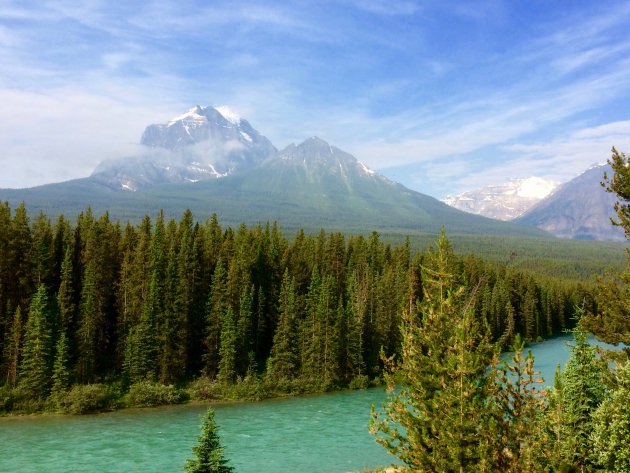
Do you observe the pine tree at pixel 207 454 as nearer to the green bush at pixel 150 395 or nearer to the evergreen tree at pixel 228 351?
the green bush at pixel 150 395

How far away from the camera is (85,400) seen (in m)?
61.5

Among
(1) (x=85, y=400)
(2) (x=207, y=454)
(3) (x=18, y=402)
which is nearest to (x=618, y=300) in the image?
(2) (x=207, y=454)

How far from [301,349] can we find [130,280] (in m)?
27.8

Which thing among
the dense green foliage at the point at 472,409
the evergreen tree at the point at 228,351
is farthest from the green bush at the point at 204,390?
the dense green foliage at the point at 472,409

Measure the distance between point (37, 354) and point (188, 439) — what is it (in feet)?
80.5

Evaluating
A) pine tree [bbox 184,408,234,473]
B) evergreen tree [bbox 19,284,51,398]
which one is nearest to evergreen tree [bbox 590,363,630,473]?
pine tree [bbox 184,408,234,473]

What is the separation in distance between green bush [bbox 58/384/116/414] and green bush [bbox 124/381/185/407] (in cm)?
236

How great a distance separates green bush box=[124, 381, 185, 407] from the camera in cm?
6544

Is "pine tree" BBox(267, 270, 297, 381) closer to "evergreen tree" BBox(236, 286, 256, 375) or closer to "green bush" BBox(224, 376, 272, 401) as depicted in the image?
"green bush" BBox(224, 376, 272, 401)

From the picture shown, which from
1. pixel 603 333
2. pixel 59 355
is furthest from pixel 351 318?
pixel 603 333

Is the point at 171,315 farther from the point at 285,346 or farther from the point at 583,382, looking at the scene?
the point at 583,382

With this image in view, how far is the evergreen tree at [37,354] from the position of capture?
204 ft

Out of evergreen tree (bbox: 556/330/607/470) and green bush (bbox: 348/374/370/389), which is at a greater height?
evergreen tree (bbox: 556/330/607/470)

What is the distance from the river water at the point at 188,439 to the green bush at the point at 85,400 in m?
1.82
